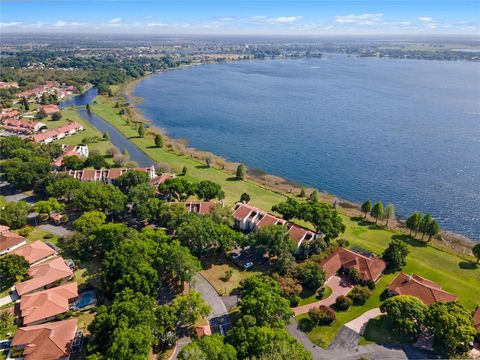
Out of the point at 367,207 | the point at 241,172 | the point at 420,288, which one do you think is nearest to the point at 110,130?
the point at 241,172

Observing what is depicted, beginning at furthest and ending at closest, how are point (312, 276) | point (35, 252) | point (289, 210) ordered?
point (289, 210) → point (35, 252) → point (312, 276)

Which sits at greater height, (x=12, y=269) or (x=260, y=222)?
(x=260, y=222)

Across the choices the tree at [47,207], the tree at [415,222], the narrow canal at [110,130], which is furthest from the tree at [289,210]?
the narrow canal at [110,130]

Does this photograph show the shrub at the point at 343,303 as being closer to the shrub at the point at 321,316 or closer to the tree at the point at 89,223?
the shrub at the point at 321,316

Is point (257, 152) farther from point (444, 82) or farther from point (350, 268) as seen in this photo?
point (444, 82)

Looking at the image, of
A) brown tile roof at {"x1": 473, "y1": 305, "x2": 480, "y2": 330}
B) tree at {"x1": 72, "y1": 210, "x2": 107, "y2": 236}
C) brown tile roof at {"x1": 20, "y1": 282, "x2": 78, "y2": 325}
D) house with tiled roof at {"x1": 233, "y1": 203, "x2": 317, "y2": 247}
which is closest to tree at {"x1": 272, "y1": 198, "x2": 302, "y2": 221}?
house with tiled roof at {"x1": 233, "y1": 203, "x2": 317, "y2": 247}

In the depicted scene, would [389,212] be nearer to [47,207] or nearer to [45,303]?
[45,303]

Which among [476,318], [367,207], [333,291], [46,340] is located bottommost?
[333,291]
